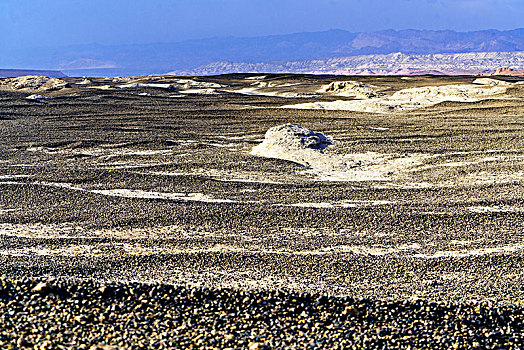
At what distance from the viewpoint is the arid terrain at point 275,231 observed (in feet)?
20.7

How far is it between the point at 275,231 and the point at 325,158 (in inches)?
317

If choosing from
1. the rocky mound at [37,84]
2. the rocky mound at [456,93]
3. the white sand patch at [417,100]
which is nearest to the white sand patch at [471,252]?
the white sand patch at [417,100]

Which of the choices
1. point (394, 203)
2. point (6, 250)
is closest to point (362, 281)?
point (394, 203)

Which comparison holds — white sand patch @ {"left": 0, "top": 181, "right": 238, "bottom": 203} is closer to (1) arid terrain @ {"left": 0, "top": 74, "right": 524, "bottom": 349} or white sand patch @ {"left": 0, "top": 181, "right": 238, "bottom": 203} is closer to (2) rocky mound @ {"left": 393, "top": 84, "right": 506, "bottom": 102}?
(1) arid terrain @ {"left": 0, "top": 74, "right": 524, "bottom": 349}

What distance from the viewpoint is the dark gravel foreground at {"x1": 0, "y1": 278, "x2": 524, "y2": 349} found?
584 cm

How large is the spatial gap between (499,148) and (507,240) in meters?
9.74

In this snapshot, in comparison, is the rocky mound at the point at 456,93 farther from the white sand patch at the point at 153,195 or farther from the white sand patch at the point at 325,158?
the white sand patch at the point at 153,195

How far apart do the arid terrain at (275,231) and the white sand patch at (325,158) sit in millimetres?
82

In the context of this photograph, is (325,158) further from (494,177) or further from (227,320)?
(227,320)

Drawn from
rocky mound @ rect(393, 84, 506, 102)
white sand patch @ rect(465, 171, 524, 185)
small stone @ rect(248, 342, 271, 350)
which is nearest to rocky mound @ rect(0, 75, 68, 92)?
rocky mound @ rect(393, 84, 506, 102)

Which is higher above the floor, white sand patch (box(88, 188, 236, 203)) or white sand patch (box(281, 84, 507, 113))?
white sand patch (box(281, 84, 507, 113))

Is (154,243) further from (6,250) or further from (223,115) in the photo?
(223,115)

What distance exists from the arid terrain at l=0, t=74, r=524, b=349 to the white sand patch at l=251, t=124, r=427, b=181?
8cm

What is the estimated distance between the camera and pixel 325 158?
17906mm
